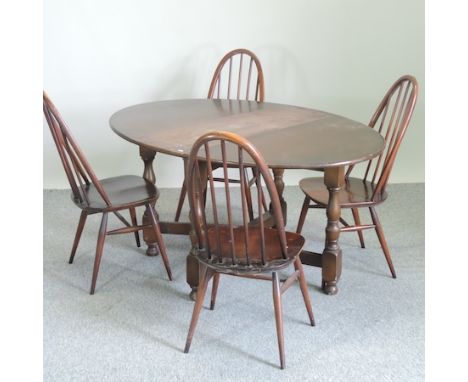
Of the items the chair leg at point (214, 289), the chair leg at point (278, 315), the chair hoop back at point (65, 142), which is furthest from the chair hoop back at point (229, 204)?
the chair hoop back at point (65, 142)

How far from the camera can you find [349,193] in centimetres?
279

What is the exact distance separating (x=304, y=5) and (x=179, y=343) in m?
2.44

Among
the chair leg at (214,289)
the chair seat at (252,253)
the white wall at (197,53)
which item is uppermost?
the white wall at (197,53)

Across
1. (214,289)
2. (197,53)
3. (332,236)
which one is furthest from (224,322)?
(197,53)

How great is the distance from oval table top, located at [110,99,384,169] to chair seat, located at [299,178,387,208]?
0.30 meters

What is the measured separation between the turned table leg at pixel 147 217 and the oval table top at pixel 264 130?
18cm

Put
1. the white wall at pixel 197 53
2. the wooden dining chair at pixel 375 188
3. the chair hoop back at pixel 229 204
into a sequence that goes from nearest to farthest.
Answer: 1. the chair hoop back at pixel 229 204
2. the wooden dining chair at pixel 375 188
3. the white wall at pixel 197 53

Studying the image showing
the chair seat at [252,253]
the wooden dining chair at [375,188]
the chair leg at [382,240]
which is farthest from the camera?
the chair leg at [382,240]

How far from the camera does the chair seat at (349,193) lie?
268cm

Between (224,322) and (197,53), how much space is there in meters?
2.04

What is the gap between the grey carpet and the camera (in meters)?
2.16

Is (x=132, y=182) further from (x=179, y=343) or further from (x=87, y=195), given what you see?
(x=179, y=343)

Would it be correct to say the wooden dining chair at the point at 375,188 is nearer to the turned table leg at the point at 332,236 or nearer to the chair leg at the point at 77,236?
the turned table leg at the point at 332,236
